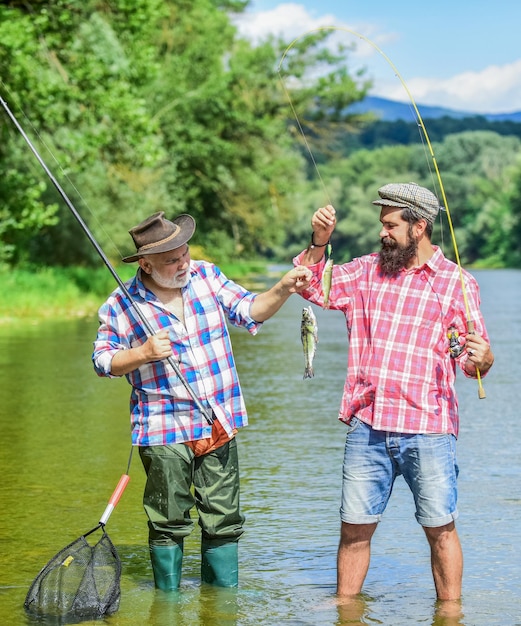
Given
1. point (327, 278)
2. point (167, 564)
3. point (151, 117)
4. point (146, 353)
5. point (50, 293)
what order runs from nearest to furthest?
1. point (146, 353)
2. point (327, 278)
3. point (167, 564)
4. point (50, 293)
5. point (151, 117)

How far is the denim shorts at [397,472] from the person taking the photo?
220 inches

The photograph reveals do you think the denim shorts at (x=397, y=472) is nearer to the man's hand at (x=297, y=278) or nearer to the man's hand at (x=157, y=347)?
the man's hand at (x=297, y=278)

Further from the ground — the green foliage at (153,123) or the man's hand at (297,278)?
the green foliage at (153,123)

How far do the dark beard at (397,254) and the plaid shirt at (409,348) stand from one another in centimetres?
4

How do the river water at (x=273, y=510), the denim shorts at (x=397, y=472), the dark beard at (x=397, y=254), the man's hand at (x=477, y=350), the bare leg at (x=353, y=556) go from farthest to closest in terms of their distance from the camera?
the river water at (x=273, y=510) < the bare leg at (x=353, y=556) < the dark beard at (x=397, y=254) < the denim shorts at (x=397, y=472) < the man's hand at (x=477, y=350)

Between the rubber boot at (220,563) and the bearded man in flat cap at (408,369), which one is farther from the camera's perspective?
the rubber boot at (220,563)

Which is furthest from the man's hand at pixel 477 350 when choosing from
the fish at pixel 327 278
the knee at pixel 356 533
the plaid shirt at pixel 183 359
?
the plaid shirt at pixel 183 359

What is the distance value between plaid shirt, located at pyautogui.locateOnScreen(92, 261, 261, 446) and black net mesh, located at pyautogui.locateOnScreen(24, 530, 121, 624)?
0.59 meters

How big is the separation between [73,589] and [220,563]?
2.36 ft

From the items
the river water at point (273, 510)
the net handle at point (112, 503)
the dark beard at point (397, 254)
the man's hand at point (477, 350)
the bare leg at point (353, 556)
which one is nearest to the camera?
the man's hand at point (477, 350)

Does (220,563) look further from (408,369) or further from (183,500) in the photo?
(408,369)

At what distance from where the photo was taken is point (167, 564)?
20.0ft

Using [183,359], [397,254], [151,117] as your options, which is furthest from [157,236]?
[151,117]

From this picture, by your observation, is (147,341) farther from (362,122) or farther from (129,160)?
(362,122)
